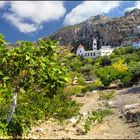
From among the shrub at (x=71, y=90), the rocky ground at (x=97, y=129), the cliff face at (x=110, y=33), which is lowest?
the rocky ground at (x=97, y=129)

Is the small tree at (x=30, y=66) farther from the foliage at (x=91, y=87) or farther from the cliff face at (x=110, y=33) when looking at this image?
the cliff face at (x=110, y=33)

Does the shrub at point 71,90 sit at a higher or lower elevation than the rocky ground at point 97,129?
higher

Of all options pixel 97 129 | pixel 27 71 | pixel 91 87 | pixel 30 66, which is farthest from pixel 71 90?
pixel 30 66

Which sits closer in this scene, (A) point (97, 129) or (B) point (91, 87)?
(A) point (97, 129)

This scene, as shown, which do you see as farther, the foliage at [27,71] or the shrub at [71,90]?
the shrub at [71,90]

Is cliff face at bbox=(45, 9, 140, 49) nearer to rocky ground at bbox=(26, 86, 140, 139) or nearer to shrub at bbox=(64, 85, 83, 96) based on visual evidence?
shrub at bbox=(64, 85, 83, 96)

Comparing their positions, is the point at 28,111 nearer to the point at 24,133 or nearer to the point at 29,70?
the point at 24,133

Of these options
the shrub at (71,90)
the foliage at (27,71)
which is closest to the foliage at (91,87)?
the shrub at (71,90)

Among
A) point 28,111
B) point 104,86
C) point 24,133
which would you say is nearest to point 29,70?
point 24,133

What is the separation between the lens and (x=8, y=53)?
15078mm

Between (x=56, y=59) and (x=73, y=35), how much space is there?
17295 centimetres

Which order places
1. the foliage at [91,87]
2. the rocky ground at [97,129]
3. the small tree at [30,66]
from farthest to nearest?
the foliage at [91,87], the rocky ground at [97,129], the small tree at [30,66]

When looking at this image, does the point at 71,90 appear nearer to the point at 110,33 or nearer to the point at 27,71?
the point at 27,71

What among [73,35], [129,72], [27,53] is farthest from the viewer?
[73,35]
